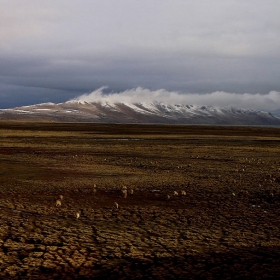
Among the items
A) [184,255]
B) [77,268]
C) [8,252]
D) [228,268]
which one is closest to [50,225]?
[8,252]

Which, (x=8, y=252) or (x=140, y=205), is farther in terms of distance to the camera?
(x=140, y=205)

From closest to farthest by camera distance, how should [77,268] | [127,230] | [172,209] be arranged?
[77,268]
[127,230]
[172,209]

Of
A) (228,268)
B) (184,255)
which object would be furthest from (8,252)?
(228,268)

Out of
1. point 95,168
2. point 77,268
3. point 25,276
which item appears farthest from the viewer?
point 95,168

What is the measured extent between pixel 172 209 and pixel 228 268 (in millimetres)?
6227

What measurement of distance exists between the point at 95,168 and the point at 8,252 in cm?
1751

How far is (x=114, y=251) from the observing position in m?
10.3

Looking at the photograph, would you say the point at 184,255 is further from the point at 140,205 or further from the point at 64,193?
the point at 64,193

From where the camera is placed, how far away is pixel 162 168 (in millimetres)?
28203

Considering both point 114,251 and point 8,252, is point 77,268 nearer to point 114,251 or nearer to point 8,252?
point 114,251

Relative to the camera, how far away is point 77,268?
9.09 m

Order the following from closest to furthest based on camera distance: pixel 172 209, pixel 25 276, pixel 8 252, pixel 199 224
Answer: pixel 25 276 < pixel 8 252 < pixel 199 224 < pixel 172 209

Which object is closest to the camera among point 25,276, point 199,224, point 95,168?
point 25,276

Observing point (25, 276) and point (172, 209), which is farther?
point (172, 209)
